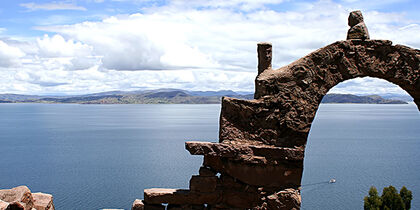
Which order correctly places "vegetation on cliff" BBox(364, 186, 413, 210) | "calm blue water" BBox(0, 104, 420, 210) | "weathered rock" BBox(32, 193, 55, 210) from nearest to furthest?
"weathered rock" BBox(32, 193, 55, 210)
"vegetation on cliff" BBox(364, 186, 413, 210)
"calm blue water" BBox(0, 104, 420, 210)

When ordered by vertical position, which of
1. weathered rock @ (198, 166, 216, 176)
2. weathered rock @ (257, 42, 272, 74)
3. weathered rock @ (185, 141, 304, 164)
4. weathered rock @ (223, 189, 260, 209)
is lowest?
weathered rock @ (223, 189, 260, 209)

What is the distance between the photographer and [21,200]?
788 cm

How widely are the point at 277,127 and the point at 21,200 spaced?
5646 mm

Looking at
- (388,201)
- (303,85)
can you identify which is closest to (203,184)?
(303,85)

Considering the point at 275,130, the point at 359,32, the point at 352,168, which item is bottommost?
the point at 352,168

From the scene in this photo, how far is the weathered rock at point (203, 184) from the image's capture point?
827 cm

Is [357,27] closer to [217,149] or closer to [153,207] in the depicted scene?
[217,149]

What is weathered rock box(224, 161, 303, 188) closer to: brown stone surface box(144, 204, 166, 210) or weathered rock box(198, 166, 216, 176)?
weathered rock box(198, 166, 216, 176)

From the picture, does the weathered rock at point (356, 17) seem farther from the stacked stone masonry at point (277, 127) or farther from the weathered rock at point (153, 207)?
the weathered rock at point (153, 207)

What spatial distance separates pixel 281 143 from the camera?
838cm

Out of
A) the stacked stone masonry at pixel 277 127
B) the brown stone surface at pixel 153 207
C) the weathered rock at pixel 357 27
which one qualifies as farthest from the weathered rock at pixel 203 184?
the weathered rock at pixel 357 27

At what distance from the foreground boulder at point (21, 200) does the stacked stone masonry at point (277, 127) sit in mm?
2292

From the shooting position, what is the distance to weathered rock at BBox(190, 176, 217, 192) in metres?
8.27

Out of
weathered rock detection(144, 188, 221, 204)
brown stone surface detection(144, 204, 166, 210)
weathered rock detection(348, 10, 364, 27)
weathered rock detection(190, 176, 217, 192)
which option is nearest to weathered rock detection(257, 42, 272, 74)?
weathered rock detection(348, 10, 364, 27)
